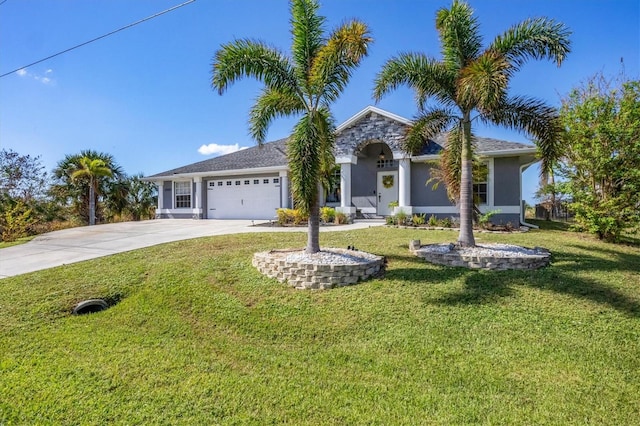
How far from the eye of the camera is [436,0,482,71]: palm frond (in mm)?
7466

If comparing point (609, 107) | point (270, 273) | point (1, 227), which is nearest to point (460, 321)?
point (270, 273)

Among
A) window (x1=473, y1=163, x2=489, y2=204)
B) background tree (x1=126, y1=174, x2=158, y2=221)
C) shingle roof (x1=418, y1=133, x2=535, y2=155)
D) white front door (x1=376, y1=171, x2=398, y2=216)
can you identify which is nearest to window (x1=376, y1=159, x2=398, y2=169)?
white front door (x1=376, y1=171, x2=398, y2=216)

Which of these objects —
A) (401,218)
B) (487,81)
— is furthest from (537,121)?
(401,218)

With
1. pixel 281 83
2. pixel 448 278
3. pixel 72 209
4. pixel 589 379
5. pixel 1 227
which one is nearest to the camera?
pixel 589 379

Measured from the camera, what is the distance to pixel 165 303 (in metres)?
5.50

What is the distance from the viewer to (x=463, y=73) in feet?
22.4

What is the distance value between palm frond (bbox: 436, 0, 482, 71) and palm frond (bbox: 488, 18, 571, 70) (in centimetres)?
43

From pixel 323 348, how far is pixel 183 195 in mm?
18988

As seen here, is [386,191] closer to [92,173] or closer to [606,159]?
[606,159]

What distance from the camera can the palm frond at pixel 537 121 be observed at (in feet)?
24.1

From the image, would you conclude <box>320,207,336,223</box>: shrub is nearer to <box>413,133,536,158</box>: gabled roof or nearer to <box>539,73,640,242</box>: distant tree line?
<box>413,133,536,158</box>: gabled roof

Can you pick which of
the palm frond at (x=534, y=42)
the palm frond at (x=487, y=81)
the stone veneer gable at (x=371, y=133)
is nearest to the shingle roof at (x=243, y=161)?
the stone veneer gable at (x=371, y=133)

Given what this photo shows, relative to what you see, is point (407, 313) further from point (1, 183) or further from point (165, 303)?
point (1, 183)

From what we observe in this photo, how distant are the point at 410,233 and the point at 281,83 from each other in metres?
6.99
